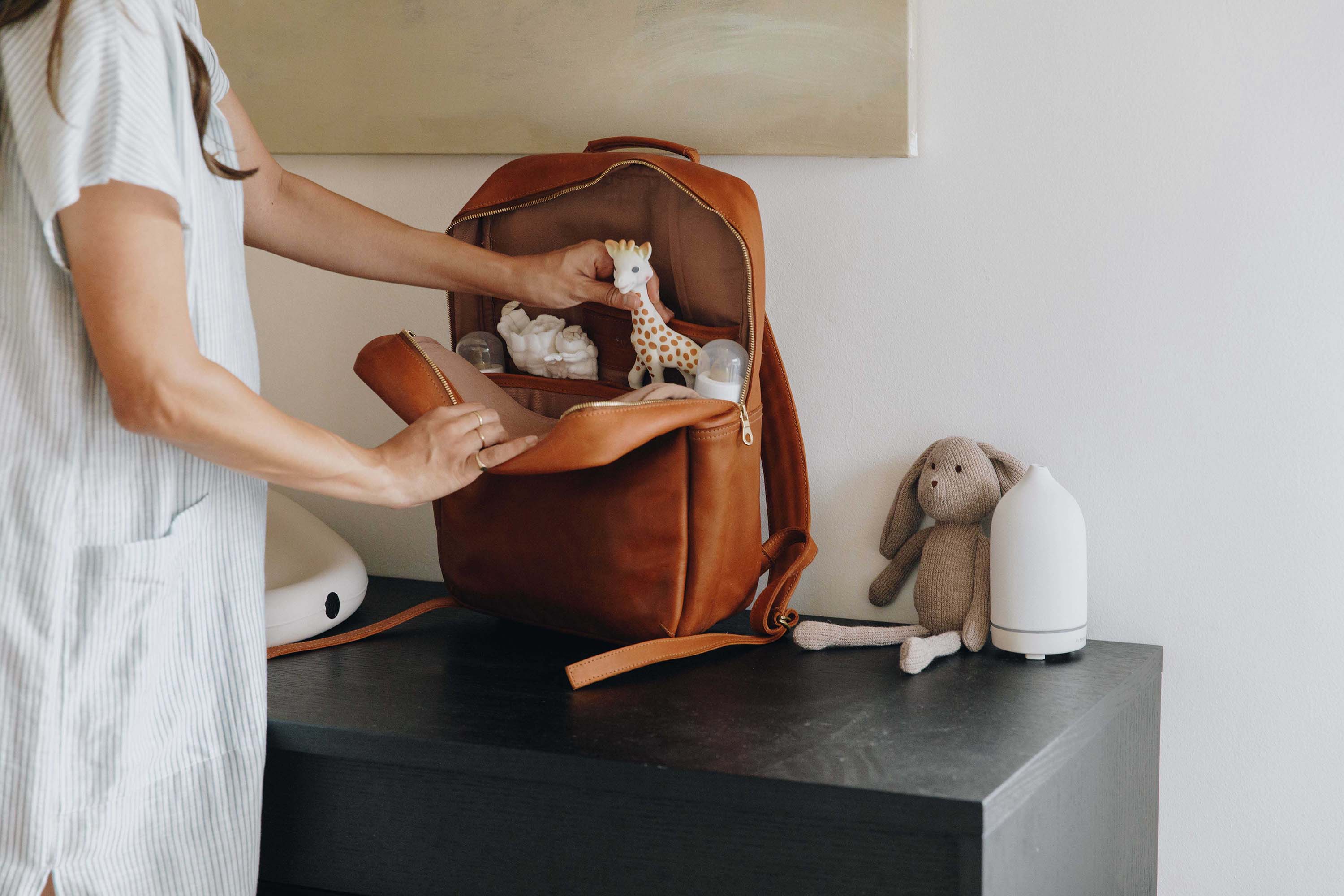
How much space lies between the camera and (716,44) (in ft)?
3.61

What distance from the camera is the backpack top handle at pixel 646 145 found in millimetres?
1041

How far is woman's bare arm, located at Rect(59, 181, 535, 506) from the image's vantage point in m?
0.66

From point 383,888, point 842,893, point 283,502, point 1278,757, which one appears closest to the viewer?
point 842,893

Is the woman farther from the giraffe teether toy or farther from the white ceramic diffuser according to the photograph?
the white ceramic diffuser

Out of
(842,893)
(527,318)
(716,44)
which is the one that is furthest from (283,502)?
(842,893)

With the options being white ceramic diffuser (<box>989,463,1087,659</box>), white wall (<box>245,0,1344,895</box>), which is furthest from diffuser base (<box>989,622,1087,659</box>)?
white wall (<box>245,0,1344,895</box>)

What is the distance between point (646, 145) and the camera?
3.44 feet

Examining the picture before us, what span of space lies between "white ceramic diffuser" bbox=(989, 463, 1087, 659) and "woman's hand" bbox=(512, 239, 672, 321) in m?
0.36

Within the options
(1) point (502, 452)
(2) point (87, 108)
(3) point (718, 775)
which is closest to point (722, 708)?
(3) point (718, 775)

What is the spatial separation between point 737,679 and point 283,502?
0.61 m

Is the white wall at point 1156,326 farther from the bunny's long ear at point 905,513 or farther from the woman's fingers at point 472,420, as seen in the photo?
the woman's fingers at point 472,420

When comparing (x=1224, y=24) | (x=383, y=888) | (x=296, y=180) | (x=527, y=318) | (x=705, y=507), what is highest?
(x=1224, y=24)

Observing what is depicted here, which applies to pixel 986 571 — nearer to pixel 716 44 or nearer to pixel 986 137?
pixel 986 137

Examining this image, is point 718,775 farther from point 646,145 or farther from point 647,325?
point 646,145
